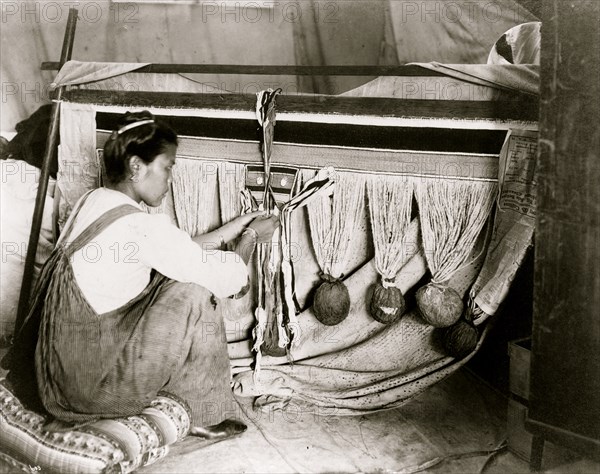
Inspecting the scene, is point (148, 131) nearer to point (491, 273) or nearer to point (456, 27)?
point (491, 273)

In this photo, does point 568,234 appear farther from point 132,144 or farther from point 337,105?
point 132,144

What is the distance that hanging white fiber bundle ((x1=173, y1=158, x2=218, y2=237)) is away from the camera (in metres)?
2.22

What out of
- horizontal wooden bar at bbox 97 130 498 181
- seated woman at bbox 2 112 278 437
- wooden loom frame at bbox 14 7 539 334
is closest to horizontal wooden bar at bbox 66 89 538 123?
wooden loom frame at bbox 14 7 539 334

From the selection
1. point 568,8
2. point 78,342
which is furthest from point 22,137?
point 568,8

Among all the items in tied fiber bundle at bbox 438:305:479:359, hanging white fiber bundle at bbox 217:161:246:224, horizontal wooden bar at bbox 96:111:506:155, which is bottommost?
tied fiber bundle at bbox 438:305:479:359

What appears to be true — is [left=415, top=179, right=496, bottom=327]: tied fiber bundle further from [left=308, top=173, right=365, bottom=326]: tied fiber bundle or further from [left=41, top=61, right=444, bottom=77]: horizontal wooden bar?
[left=41, top=61, right=444, bottom=77]: horizontal wooden bar

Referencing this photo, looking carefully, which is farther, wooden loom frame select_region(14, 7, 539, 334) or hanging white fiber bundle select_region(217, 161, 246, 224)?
hanging white fiber bundle select_region(217, 161, 246, 224)

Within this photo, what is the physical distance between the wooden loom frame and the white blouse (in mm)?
575

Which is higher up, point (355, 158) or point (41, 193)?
point (355, 158)

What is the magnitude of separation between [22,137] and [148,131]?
1.30m

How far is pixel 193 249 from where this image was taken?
172cm

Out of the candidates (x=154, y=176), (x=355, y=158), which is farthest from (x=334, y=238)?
(x=154, y=176)

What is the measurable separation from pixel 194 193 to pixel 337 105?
2.29ft

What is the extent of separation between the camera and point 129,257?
5.53 ft
